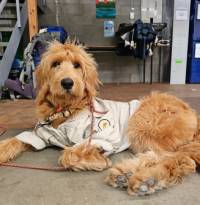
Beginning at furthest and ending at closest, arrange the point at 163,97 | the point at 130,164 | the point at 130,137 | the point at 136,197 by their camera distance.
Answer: the point at 163,97, the point at 130,137, the point at 130,164, the point at 136,197

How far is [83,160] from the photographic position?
1.39 metres

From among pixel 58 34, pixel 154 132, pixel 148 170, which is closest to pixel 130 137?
A: pixel 154 132

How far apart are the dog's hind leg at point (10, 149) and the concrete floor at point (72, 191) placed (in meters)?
0.09

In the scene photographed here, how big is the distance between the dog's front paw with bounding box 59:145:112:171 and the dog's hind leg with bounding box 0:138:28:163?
346 millimetres

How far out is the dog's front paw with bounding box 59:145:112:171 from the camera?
138cm

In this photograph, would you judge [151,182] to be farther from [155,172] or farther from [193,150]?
[193,150]

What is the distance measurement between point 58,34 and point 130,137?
3.32m

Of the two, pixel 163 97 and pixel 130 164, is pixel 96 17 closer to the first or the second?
pixel 163 97

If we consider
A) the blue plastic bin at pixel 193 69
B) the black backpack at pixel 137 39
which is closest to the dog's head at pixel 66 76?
the black backpack at pixel 137 39

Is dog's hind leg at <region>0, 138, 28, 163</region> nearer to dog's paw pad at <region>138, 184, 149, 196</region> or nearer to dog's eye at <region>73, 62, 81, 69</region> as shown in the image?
dog's eye at <region>73, 62, 81, 69</region>

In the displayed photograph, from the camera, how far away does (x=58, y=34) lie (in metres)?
4.47

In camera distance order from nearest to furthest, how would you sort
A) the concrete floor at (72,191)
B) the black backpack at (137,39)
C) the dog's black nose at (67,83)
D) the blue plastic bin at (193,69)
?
1. the concrete floor at (72,191)
2. the dog's black nose at (67,83)
3. the black backpack at (137,39)
4. the blue plastic bin at (193,69)

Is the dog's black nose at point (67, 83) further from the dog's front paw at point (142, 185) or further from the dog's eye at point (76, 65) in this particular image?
the dog's front paw at point (142, 185)

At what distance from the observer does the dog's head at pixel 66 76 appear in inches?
58.4
